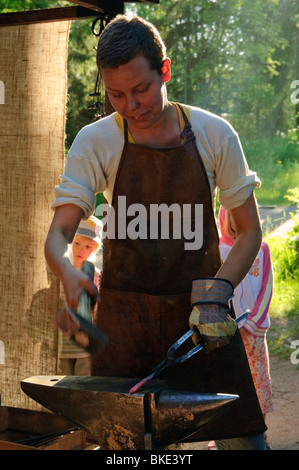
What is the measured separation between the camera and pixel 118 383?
2178 millimetres

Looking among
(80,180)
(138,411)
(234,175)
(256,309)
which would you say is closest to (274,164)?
(256,309)

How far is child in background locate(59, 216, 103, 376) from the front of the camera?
3.96 meters

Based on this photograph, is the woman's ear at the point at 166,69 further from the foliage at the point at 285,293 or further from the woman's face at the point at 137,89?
the foliage at the point at 285,293

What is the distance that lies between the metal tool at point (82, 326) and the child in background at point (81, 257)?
194cm

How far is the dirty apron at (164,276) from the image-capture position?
2375 mm

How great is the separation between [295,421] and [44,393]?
306cm

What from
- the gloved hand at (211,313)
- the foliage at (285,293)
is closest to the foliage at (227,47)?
the foliage at (285,293)

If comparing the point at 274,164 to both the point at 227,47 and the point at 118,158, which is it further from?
the point at 118,158

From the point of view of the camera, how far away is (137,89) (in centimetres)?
217

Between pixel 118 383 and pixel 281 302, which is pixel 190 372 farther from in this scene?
pixel 281 302

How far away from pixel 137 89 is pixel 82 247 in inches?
80.5

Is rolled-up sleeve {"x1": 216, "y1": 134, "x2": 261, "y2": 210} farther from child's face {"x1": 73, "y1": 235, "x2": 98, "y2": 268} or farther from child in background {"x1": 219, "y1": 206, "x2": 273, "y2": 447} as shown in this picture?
child's face {"x1": 73, "y1": 235, "x2": 98, "y2": 268}

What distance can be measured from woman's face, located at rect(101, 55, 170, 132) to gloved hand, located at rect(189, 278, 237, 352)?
59 cm

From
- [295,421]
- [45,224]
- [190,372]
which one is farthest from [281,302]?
[190,372]
